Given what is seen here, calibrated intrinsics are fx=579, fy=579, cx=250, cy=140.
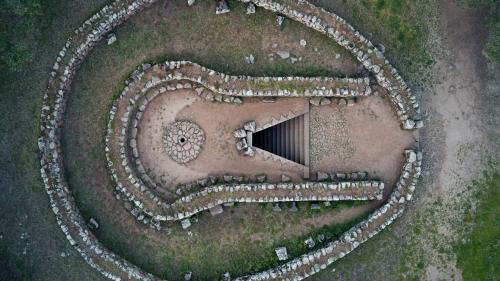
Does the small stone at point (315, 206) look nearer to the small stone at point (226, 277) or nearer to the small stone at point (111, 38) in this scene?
the small stone at point (226, 277)

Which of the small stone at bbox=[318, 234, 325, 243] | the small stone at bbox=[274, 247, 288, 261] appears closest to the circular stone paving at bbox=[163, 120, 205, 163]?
the small stone at bbox=[274, 247, 288, 261]

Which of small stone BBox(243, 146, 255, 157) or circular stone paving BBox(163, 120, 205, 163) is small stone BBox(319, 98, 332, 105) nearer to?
small stone BBox(243, 146, 255, 157)

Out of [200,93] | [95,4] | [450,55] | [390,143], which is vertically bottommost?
[390,143]

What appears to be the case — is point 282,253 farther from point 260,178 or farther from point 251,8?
point 251,8

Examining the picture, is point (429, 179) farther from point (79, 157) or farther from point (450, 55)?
point (79, 157)

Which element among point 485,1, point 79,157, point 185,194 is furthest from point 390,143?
point 79,157
